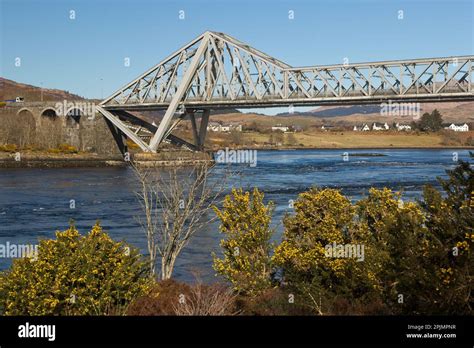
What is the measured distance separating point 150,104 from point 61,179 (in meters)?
22.4

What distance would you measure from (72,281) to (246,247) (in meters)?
5.10

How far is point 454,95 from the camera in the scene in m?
51.6

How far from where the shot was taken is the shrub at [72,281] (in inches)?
473

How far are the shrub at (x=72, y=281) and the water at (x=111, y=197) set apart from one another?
6.16 meters

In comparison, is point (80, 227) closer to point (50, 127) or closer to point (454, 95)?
point (454, 95)

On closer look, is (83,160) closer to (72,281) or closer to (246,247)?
(246,247)

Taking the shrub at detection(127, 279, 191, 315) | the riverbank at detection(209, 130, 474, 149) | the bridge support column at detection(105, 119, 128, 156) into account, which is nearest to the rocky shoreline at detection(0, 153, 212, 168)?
the bridge support column at detection(105, 119, 128, 156)

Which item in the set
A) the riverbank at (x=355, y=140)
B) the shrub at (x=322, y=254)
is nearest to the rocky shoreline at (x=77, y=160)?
the shrub at (x=322, y=254)

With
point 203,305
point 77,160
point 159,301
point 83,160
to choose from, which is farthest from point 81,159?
point 203,305

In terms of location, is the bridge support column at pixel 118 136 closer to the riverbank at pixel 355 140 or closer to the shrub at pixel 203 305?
the riverbank at pixel 355 140

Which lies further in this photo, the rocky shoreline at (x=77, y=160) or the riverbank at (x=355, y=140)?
the riverbank at (x=355, y=140)

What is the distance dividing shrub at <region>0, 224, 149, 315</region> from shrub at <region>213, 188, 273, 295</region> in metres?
3.10

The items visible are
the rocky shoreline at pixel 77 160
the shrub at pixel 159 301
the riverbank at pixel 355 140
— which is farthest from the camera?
the riverbank at pixel 355 140

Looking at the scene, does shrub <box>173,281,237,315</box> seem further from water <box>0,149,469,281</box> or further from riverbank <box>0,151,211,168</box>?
riverbank <box>0,151,211,168</box>
